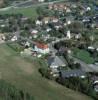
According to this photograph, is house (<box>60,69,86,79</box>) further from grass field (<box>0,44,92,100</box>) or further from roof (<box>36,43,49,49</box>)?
roof (<box>36,43,49,49</box>)

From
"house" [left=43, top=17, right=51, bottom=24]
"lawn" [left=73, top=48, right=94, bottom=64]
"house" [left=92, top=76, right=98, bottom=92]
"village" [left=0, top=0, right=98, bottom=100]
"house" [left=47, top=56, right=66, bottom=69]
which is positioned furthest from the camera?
"house" [left=43, top=17, right=51, bottom=24]

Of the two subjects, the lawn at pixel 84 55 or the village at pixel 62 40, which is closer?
the village at pixel 62 40

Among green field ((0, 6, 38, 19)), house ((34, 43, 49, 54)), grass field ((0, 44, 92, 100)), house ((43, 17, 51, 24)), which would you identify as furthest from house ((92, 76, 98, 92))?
green field ((0, 6, 38, 19))

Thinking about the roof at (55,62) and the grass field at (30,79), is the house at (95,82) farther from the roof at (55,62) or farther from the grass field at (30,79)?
the roof at (55,62)

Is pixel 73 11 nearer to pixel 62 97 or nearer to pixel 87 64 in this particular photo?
pixel 87 64

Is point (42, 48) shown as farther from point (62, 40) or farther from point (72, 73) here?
point (72, 73)

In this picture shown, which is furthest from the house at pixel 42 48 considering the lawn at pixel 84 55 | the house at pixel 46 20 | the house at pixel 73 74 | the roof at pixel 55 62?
the house at pixel 46 20

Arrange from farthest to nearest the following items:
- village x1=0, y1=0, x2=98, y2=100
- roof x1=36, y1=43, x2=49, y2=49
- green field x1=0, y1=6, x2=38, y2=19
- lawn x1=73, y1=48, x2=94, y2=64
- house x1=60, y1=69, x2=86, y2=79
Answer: green field x1=0, y1=6, x2=38, y2=19 < roof x1=36, y1=43, x2=49, y2=49 < lawn x1=73, y1=48, x2=94, y2=64 < village x1=0, y1=0, x2=98, y2=100 < house x1=60, y1=69, x2=86, y2=79
